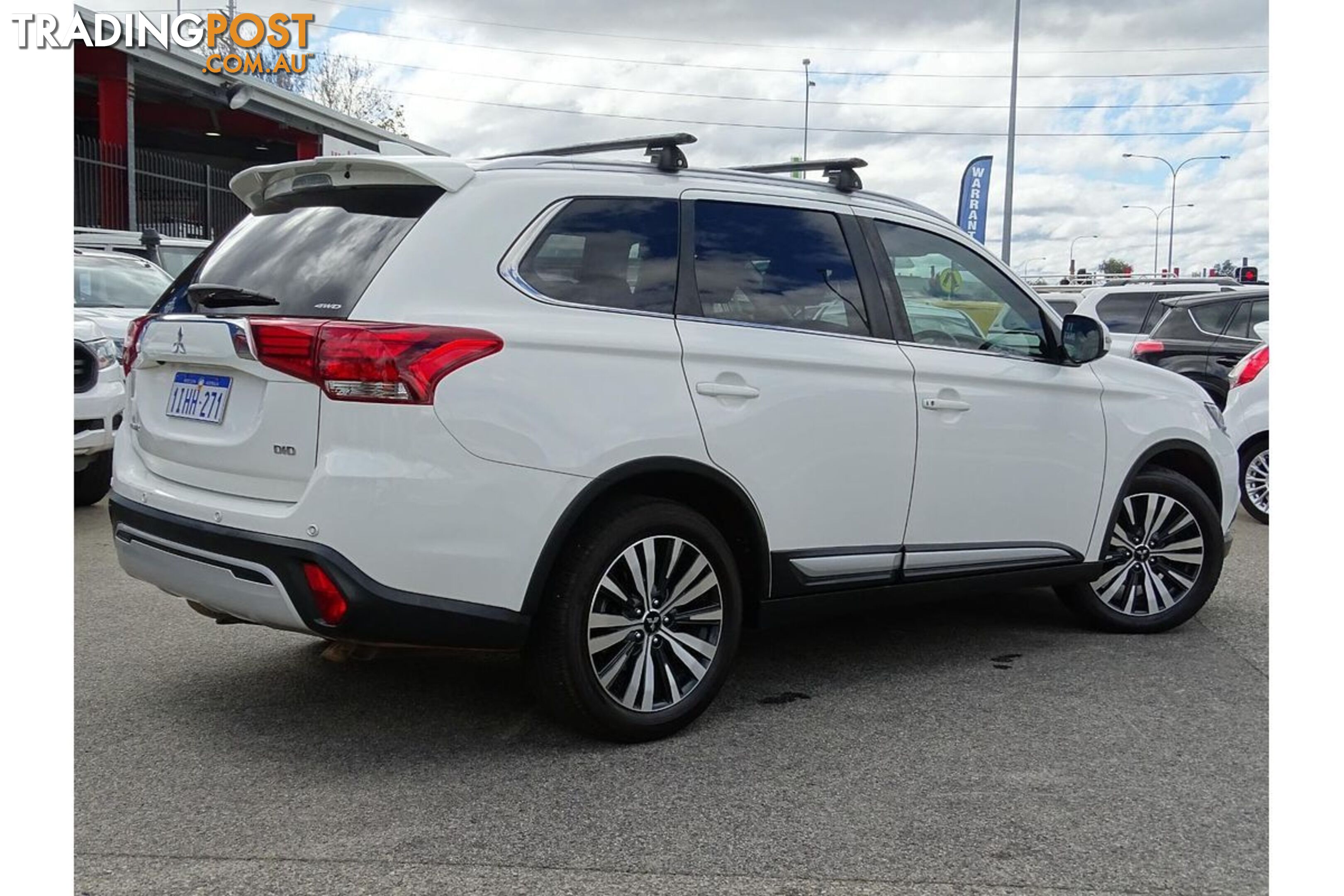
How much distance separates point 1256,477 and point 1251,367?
32.0 inches

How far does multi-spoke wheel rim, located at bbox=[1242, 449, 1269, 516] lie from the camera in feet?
31.9

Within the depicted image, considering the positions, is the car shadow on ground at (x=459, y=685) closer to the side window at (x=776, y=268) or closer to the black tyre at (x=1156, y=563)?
the black tyre at (x=1156, y=563)

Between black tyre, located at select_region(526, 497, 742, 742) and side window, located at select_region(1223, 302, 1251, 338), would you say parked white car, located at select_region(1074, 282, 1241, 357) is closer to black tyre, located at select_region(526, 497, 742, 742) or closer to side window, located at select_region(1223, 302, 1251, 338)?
side window, located at select_region(1223, 302, 1251, 338)

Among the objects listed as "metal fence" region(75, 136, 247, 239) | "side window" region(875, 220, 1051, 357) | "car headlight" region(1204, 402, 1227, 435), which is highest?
"metal fence" region(75, 136, 247, 239)

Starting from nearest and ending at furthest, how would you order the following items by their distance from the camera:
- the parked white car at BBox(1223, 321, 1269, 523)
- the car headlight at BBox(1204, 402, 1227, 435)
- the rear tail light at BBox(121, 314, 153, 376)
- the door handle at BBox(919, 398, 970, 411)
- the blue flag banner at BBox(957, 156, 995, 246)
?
the rear tail light at BBox(121, 314, 153, 376), the door handle at BBox(919, 398, 970, 411), the car headlight at BBox(1204, 402, 1227, 435), the parked white car at BBox(1223, 321, 1269, 523), the blue flag banner at BBox(957, 156, 995, 246)

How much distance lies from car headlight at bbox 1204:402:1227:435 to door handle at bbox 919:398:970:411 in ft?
5.73

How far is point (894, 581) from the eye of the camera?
16.5 ft

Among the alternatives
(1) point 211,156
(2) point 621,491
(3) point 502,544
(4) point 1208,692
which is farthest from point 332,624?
(1) point 211,156

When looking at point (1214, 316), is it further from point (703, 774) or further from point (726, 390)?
point (703, 774)

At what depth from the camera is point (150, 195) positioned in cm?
2491

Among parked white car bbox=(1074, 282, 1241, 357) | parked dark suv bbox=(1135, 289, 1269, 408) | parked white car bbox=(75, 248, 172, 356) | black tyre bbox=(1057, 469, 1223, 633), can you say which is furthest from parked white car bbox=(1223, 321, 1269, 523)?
parked white car bbox=(75, 248, 172, 356)

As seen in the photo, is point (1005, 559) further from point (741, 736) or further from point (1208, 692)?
point (741, 736)

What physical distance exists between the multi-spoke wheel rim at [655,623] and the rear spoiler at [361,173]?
129 cm

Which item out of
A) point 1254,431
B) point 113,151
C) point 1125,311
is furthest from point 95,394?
point 113,151
